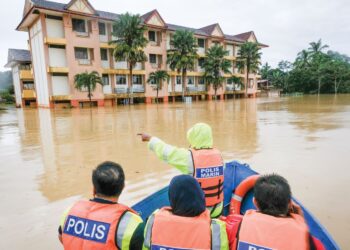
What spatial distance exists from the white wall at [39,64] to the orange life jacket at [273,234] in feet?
96.6

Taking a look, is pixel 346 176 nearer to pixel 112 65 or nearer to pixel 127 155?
pixel 127 155

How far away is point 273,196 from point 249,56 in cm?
4630

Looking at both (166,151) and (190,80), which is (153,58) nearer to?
(190,80)

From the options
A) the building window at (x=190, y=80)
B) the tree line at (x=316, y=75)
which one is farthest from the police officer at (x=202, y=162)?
the tree line at (x=316, y=75)

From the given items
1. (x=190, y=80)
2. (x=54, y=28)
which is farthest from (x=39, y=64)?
(x=190, y=80)

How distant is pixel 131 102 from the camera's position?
1264 inches

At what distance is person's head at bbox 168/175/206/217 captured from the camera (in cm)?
161

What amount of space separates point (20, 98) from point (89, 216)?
124ft

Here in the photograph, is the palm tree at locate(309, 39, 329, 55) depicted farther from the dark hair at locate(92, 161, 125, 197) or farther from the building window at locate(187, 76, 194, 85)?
the dark hair at locate(92, 161, 125, 197)

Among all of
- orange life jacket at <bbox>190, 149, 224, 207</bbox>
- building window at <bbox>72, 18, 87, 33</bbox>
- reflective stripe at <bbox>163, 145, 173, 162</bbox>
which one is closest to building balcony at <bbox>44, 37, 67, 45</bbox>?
building window at <bbox>72, 18, 87, 33</bbox>

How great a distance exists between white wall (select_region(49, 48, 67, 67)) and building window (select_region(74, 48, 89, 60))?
4.33 ft

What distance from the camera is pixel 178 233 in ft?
5.17

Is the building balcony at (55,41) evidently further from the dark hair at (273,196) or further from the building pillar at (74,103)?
the dark hair at (273,196)

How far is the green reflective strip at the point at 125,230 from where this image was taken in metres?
1.65
